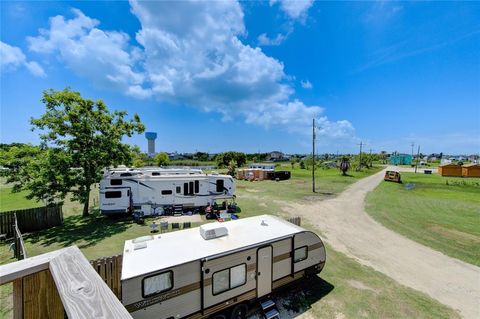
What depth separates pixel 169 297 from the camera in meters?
5.48

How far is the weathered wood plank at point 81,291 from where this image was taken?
1195 mm

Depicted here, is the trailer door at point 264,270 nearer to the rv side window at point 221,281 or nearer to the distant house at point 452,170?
the rv side window at point 221,281

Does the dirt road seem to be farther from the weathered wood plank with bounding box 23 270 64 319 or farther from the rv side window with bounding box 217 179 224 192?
the weathered wood plank with bounding box 23 270 64 319

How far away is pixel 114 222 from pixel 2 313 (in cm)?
907

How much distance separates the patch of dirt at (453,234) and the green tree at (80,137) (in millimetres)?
23257

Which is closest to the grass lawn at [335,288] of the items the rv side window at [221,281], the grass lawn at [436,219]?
the rv side window at [221,281]

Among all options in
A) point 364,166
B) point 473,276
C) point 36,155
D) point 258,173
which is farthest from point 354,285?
point 364,166

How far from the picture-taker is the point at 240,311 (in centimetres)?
679

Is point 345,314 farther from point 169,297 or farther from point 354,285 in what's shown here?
point 169,297

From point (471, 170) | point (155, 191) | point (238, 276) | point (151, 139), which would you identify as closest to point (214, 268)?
point (238, 276)

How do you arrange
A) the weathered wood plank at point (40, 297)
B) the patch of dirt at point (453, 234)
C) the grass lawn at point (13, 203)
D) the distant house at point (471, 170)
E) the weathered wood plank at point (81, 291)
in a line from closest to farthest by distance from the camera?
1. the weathered wood plank at point (81, 291)
2. the weathered wood plank at point (40, 297)
3. the patch of dirt at point (453, 234)
4. the grass lawn at point (13, 203)
5. the distant house at point (471, 170)

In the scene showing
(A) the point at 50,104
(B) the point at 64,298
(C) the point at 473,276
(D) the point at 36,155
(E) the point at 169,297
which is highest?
(A) the point at 50,104

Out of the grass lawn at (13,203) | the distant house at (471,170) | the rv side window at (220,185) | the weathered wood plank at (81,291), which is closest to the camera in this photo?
the weathered wood plank at (81,291)

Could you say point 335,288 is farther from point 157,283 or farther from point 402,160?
point 402,160
